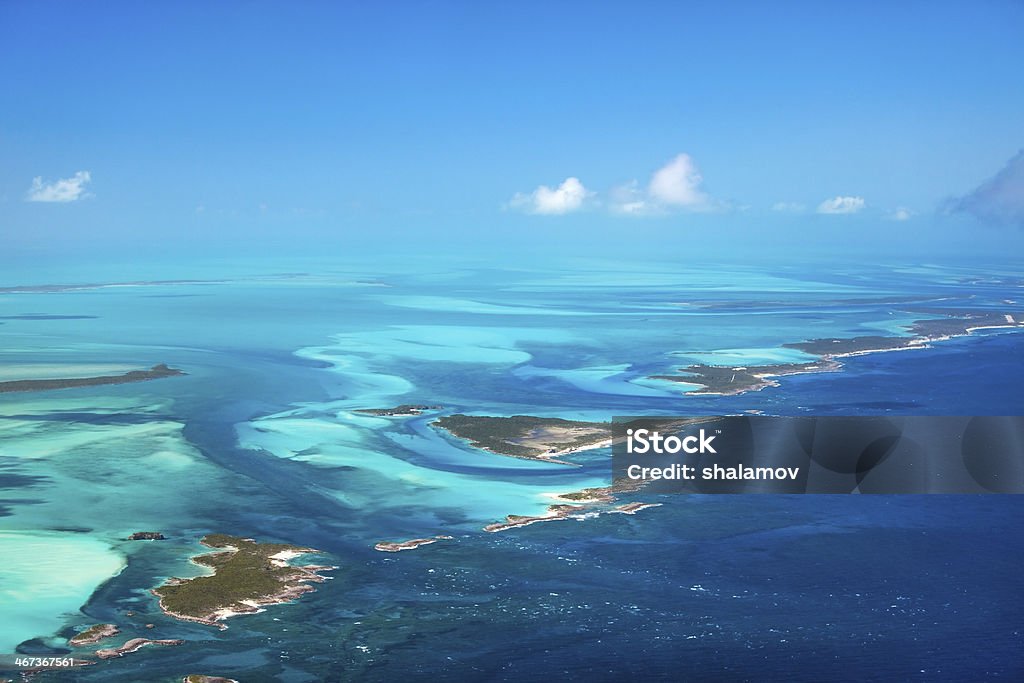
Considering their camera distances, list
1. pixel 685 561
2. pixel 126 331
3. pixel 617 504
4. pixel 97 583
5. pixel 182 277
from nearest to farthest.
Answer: pixel 97 583
pixel 685 561
pixel 617 504
pixel 126 331
pixel 182 277

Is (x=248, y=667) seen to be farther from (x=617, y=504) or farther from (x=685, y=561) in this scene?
(x=617, y=504)

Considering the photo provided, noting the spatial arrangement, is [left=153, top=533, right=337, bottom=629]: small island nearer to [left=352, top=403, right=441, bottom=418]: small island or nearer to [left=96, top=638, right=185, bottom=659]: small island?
[left=96, top=638, right=185, bottom=659]: small island

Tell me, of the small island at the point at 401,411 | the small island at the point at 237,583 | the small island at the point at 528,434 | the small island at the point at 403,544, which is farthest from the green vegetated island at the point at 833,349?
the small island at the point at 237,583

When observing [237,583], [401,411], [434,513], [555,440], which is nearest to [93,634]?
[237,583]

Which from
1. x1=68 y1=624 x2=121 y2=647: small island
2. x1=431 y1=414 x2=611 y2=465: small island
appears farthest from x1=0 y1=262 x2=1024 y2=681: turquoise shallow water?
x1=431 y1=414 x2=611 y2=465: small island

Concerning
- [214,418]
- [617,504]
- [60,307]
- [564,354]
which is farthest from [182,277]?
[617,504]

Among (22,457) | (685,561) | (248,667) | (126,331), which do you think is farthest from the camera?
(126,331)
